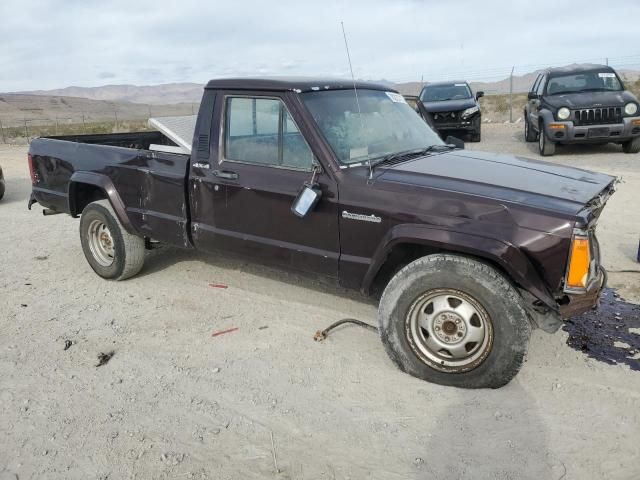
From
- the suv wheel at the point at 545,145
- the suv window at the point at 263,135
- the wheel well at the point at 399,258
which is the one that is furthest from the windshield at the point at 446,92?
the wheel well at the point at 399,258

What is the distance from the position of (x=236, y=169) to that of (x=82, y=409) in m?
1.91

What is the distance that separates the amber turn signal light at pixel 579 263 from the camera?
2904mm

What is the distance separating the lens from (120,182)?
16.0 ft

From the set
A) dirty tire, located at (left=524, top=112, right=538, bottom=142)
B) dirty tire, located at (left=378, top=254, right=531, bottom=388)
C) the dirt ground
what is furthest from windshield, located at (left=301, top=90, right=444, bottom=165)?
dirty tire, located at (left=524, top=112, right=538, bottom=142)

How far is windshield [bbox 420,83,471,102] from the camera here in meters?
15.2

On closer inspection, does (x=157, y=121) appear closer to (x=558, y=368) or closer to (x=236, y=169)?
(x=236, y=169)

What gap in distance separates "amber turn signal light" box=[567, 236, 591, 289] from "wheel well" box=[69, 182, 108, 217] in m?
4.11

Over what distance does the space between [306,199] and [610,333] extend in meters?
2.44

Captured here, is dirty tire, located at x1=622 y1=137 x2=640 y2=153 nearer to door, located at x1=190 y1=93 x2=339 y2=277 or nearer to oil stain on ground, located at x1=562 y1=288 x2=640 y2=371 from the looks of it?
oil stain on ground, located at x1=562 y1=288 x2=640 y2=371

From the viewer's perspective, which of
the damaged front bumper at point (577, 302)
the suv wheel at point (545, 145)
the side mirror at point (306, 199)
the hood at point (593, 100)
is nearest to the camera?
the damaged front bumper at point (577, 302)

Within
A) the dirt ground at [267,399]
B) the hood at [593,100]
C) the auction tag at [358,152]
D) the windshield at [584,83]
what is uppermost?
the windshield at [584,83]

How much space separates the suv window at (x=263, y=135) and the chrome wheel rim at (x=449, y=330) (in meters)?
1.24

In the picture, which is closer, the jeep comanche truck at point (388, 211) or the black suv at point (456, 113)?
the jeep comanche truck at point (388, 211)

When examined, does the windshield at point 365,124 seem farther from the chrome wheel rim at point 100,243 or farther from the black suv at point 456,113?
the black suv at point 456,113
